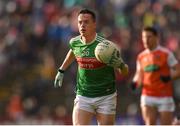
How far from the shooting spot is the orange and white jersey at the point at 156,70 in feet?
49.0

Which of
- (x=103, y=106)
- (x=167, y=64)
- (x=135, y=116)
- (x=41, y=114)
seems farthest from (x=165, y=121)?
(x=41, y=114)

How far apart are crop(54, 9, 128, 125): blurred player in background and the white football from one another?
0.17 meters

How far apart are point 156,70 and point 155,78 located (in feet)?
0.51

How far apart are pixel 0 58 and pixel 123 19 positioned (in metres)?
3.64

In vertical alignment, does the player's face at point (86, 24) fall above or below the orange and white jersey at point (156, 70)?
above

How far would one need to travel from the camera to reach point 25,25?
896 inches

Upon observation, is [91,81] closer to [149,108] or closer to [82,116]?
[82,116]

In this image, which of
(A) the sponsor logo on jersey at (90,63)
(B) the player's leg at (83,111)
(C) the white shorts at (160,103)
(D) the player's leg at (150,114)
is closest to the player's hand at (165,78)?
(C) the white shorts at (160,103)

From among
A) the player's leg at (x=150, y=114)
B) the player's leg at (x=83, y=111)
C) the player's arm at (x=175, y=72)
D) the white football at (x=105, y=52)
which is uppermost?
the white football at (x=105, y=52)

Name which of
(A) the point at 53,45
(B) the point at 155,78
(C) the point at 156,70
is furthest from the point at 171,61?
(A) the point at 53,45

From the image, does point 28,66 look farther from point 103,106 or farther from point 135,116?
point 103,106

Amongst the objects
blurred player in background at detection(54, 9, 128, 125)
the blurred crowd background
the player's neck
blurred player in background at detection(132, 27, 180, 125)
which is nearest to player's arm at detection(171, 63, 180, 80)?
blurred player in background at detection(132, 27, 180, 125)

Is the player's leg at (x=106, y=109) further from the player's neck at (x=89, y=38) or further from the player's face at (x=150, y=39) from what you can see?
the player's face at (x=150, y=39)

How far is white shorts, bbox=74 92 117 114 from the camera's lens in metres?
11.7
